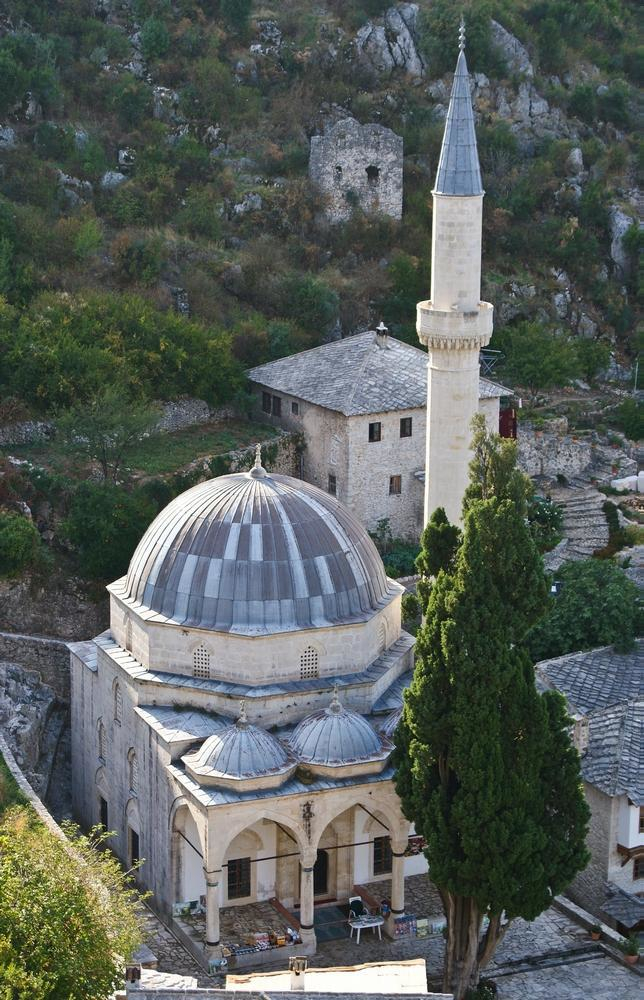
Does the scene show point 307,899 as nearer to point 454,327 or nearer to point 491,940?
point 491,940

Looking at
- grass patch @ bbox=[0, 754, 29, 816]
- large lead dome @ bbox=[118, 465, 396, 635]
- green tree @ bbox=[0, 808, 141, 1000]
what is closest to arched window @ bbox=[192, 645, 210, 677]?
large lead dome @ bbox=[118, 465, 396, 635]

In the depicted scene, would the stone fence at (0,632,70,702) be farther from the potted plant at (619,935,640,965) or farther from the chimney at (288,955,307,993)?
the chimney at (288,955,307,993)

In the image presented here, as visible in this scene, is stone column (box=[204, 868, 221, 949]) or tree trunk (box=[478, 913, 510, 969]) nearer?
tree trunk (box=[478, 913, 510, 969])

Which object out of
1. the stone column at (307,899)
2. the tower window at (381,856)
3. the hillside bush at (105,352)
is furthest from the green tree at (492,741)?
the hillside bush at (105,352)

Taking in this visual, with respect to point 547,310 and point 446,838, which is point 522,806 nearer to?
point 446,838

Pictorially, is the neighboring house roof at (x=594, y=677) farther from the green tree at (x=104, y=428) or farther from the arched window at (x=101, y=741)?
the green tree at (x=104, y=428)
